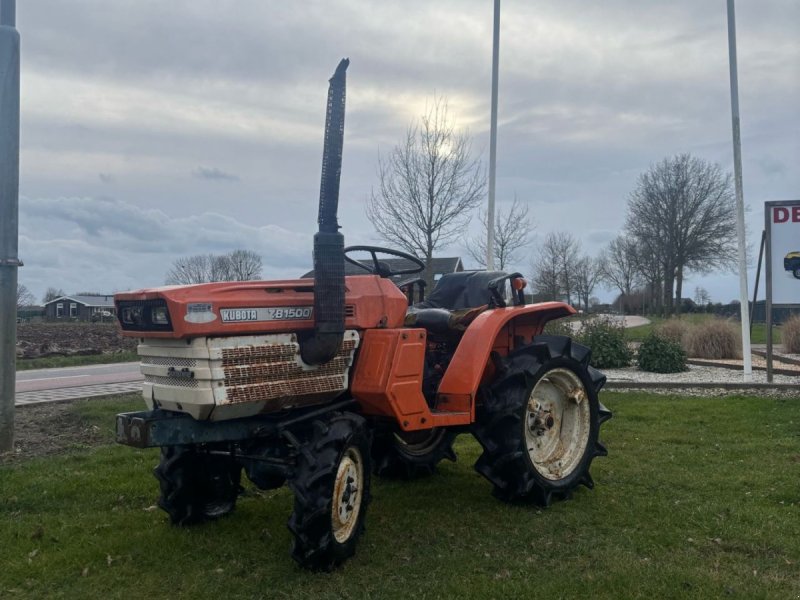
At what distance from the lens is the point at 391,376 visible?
429 centimetres

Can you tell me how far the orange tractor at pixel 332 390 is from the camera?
12.4 ft

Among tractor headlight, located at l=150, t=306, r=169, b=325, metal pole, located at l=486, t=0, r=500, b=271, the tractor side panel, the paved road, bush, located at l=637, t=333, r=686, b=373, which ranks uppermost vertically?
metal pole, located at l=486, t=0, r=500, b=271

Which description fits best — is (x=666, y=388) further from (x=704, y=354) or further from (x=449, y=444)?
(x=449, y=444)

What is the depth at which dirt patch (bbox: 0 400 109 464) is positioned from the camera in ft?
23.0

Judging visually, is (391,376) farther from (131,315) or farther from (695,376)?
(695,376)

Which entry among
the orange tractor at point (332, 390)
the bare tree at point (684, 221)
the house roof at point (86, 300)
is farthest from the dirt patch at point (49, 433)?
the house roof at point (86, 300)

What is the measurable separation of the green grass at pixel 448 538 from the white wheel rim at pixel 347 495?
193 mm

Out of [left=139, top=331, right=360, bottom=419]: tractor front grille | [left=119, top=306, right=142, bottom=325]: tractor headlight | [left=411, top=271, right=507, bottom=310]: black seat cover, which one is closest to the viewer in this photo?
[left=139, top=331, right=360, bottom=419]: tractor front grille

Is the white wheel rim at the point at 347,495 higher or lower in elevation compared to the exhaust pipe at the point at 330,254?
lower

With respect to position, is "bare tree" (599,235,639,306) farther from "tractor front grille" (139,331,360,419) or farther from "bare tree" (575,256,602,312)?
"tractor front grille" (139,331,360,419)

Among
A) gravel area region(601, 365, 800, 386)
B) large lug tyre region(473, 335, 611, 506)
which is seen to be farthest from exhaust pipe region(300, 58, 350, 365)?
gravel area region(601, 365, 800, 386)

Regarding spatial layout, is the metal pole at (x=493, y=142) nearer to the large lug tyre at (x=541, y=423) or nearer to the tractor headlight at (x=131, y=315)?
the large lug tyre at (x=541, y=423)

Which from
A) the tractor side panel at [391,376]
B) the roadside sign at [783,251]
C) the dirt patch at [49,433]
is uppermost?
the roadside sign at [783,251]

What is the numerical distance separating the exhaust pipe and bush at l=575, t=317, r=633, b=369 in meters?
10.2
